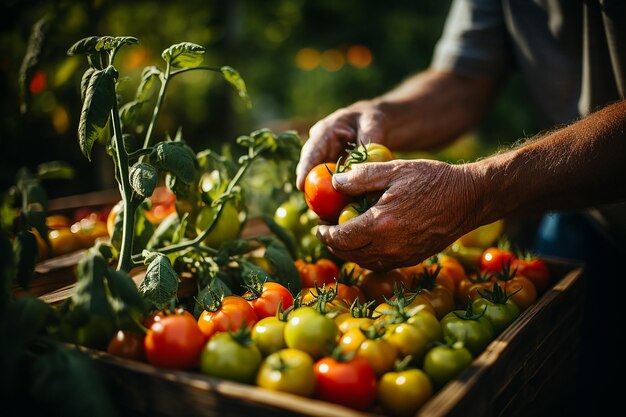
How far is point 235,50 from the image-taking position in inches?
220

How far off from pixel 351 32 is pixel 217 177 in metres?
5.17

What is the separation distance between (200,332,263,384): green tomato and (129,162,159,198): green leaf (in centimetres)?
40

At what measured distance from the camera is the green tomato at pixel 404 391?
1050 millimetres

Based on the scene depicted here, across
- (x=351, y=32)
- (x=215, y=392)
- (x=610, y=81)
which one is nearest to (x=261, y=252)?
(x=215, y=392)

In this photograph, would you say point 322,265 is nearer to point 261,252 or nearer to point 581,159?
point 261,252

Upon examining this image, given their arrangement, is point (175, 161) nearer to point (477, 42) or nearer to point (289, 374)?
point (289, 374)

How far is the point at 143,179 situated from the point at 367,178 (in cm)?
59

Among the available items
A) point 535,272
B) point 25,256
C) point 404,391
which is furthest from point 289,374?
point 535,272

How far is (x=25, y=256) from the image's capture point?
1212 millimetres

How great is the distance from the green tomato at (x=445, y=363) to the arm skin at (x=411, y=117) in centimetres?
74

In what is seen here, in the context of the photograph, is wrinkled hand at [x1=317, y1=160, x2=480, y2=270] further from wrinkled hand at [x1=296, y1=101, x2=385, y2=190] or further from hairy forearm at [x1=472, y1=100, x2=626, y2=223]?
wrinkled hand at [x1=296, y1=101, x2=385, y2=190]

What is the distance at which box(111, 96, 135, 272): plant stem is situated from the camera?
1.36 metres

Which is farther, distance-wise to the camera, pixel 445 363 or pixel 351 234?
pixel 351 234

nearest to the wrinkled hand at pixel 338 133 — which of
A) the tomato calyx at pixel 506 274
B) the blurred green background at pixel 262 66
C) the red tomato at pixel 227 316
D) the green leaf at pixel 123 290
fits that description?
the red tomato at pixel 227 316
